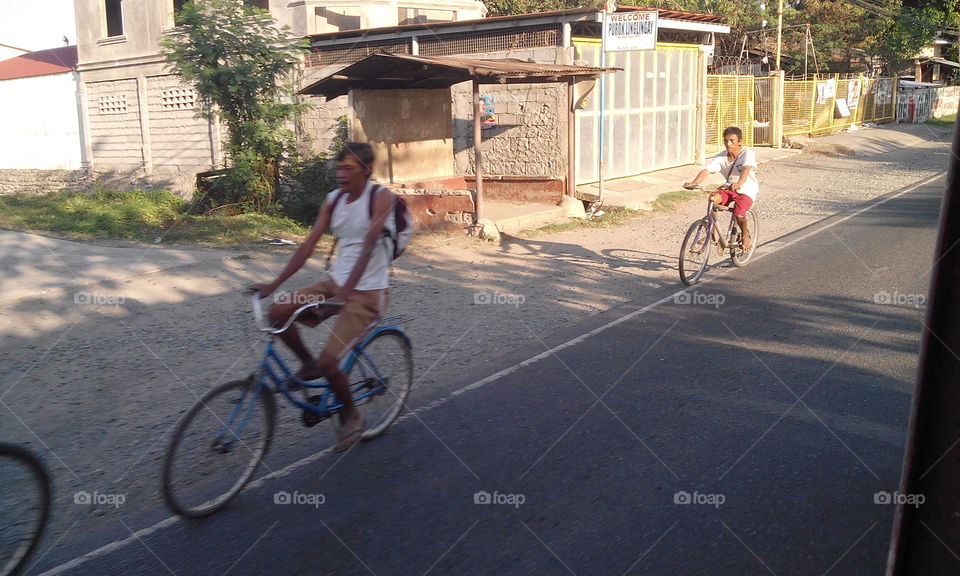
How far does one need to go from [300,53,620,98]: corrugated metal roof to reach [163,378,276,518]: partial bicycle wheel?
8106mm

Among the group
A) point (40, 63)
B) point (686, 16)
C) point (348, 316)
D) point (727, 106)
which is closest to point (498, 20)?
point (686, 16)

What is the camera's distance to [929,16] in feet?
121

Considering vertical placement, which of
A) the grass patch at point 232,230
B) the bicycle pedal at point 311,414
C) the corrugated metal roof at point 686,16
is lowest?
the bicycle pedal at point 311,414

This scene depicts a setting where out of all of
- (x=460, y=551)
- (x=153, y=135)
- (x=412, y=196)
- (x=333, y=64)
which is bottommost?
(x=460, y=551)

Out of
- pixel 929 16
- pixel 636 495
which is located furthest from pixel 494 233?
pixel 929 16

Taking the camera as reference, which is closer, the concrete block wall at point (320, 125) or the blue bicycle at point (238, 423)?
the blue bicycle at point (238, 423)

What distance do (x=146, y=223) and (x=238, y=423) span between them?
419 inches

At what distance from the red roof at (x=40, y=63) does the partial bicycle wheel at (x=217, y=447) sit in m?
28.0

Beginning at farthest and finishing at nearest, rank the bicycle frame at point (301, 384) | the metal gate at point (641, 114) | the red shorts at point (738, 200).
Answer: the metal gate at point (641, 114) → the red shorts at point (738, 200) → the bicycle frame at point (301, 384)

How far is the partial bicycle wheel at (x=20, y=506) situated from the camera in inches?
134

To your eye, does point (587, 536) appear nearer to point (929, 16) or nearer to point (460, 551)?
point (460, 551)

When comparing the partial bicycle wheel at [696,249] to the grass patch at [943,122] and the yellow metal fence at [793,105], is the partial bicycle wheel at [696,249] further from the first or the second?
the grass patch at [943,122]

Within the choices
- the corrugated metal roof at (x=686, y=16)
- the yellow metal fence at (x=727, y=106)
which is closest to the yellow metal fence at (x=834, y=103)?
the yellow metal fence at (x=727, y=106)

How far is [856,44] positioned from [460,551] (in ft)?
141
